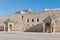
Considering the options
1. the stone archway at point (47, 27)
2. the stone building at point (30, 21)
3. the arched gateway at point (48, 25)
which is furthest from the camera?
the stone building at point (30, 21)

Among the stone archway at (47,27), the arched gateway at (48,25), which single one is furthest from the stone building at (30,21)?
the arched gateway at (48,25)

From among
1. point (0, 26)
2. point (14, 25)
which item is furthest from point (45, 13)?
point (0, 26)

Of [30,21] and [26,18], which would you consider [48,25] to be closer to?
[30,21]

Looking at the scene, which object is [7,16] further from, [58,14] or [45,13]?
[58,14]

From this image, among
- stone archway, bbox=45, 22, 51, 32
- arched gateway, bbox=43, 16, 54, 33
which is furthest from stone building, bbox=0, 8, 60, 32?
arched gateway, bbox=43, 16, 54, 33

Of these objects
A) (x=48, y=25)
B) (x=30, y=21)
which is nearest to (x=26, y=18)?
(x=30, y=21)

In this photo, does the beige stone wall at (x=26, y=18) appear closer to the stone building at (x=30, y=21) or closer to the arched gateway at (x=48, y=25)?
the stone building at (x=30, y=21)

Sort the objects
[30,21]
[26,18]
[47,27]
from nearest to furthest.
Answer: [47,27] < [30,21] < [26,18]

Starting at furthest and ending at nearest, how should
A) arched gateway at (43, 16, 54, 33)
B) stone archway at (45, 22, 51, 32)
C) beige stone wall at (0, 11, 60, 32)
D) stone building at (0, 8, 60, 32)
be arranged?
beige stone wall at (0, 11, 60, 32), stone building at (0, 8, 60, 32), stone archway at (45, 22, 51, 32), arched gateway at (43, 16, 54, 33)

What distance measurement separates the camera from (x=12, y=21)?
4144cm

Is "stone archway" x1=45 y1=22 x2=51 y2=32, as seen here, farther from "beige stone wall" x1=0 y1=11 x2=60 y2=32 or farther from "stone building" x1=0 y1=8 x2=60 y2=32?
"beige stone wall" x1=0 y1=11 x2=60 y2=32

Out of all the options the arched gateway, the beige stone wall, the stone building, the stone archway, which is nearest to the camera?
the arched gateway

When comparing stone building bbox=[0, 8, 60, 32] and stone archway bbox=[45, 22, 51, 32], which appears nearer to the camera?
stone archway bbox=[45, 22, 51, 32]

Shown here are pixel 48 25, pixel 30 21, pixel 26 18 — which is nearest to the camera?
pixel 48 25
